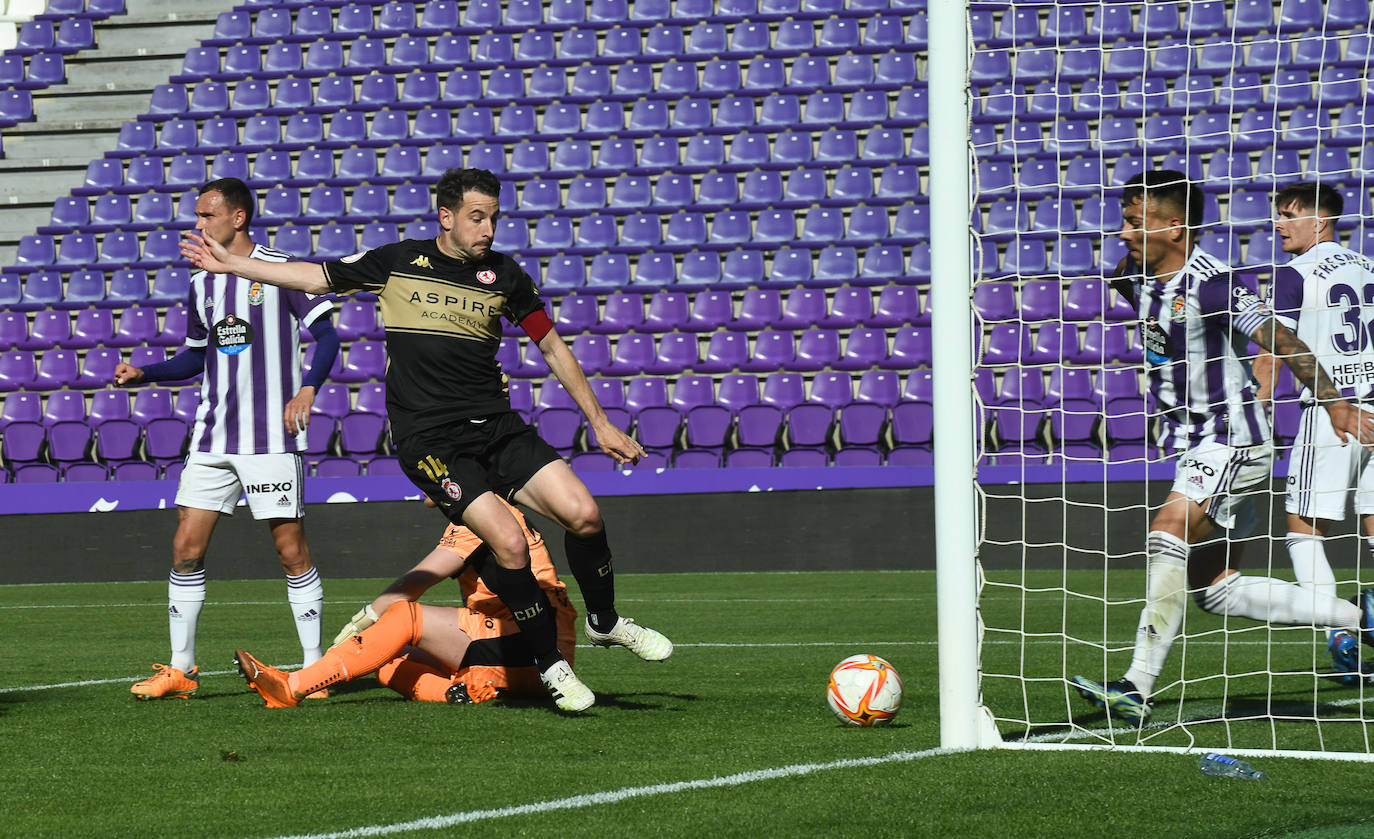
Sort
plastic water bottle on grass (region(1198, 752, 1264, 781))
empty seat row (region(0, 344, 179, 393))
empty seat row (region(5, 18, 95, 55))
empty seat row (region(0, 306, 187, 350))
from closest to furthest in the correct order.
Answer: plastic water bottle on grass (region(1198, 752, 1264, 781)), empty seat row (region(0, 344, 179, 393)), empty seat row (region(0, 306, 187, 350)), empty seat row (region(5, 18, 95, 55))

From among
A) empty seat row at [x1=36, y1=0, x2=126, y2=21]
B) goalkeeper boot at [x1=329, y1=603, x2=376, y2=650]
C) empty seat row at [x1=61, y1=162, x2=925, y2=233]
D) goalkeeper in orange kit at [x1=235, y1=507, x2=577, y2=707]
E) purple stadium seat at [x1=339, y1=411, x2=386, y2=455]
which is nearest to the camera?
goalkeeper in orange kit at [x1=235, y1=507, x2=577, y2=707]

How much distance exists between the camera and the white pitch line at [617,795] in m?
3.46

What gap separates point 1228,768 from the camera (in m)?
4.11

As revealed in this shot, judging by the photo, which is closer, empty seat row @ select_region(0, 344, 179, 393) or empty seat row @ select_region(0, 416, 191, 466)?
empty seat row @ select_region(0, 416, 191, 466)

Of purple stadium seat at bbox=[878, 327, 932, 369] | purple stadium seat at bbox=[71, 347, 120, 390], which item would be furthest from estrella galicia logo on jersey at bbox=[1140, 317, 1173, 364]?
purple stadium seat at bbox=[71, 347, 120, 390]

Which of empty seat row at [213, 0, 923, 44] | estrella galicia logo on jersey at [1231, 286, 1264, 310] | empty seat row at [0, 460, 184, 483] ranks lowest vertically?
empty seat row at [0, 460, 184, 483]

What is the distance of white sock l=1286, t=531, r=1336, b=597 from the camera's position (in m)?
5.84

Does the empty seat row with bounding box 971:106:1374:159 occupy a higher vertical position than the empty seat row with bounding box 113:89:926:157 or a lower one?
lower

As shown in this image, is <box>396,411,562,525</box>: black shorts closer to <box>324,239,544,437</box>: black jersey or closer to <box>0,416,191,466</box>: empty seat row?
<box>324,239,544,437</box>: black jersey

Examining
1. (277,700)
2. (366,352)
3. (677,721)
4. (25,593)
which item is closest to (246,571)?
(25,593)

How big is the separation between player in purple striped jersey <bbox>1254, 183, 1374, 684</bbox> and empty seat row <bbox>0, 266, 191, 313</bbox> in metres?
13.6

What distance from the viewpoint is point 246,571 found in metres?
14.0

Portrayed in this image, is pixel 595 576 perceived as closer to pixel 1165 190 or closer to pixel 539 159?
pixel 1165 190

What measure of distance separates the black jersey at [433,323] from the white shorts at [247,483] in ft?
3.74
